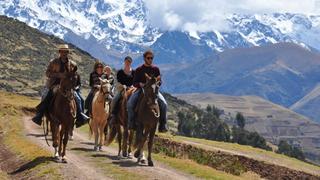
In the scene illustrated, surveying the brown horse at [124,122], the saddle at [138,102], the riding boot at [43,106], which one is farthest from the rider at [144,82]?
the riding boot at [43,106]

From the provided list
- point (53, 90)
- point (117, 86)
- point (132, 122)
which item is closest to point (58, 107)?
point (53, 90)

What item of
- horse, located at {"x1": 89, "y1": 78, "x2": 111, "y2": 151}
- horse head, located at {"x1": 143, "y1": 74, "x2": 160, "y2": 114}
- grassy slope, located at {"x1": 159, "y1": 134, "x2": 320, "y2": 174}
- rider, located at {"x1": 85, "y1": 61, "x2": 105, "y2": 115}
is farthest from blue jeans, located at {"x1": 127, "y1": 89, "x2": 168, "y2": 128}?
grassy slope, located at {"x1": 159, "y1": 134, "x2": 320, "y2": 174}

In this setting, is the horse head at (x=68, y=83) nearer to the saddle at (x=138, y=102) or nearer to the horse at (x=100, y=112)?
the saddle at (x=138, y=102)

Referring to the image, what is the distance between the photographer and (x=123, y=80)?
30641 mm

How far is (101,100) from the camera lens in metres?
32.0

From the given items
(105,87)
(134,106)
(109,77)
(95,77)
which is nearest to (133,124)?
(134,106)

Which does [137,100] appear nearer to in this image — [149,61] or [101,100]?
[149,61]

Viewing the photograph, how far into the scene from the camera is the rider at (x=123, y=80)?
3008cm

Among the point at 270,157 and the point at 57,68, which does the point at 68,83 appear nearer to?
the point at 57,68

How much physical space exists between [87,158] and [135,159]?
2395 millimetres

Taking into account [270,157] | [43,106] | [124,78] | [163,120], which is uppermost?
[124,78]

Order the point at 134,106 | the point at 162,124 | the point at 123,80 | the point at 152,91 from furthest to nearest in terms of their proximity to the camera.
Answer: the point at 123,80 < the point at 162,124 < the point at 134,106 < the point at 152,91

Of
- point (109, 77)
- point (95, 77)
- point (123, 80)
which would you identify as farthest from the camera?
point (95, 77)

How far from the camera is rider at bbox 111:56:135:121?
1184 inches
